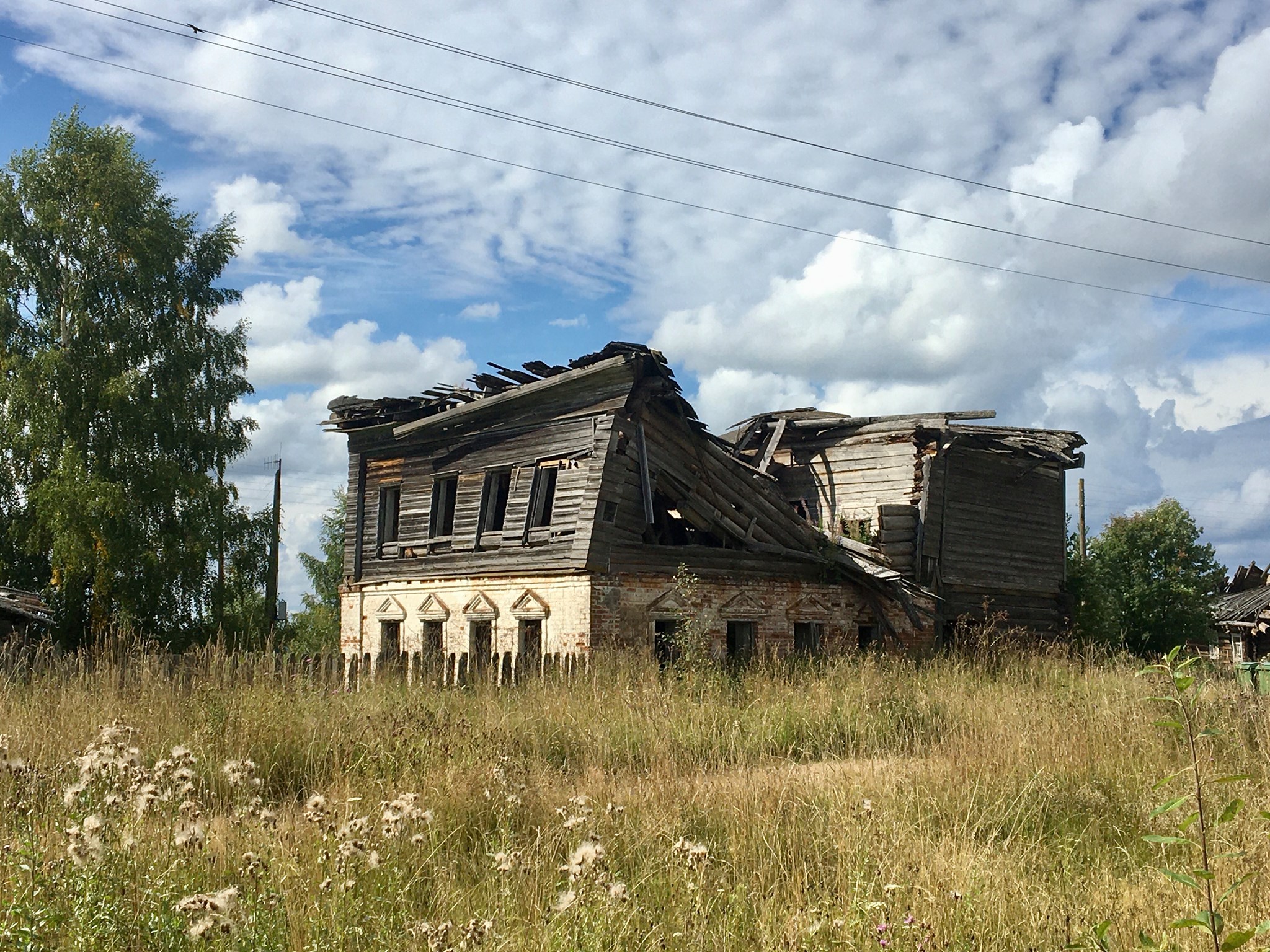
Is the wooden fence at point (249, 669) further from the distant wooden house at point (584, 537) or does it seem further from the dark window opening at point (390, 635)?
the dark window opening at point (390, 635)

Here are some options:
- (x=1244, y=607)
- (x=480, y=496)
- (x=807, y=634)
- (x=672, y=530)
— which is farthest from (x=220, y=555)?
(x=1244, y=607)

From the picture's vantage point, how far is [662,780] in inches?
261

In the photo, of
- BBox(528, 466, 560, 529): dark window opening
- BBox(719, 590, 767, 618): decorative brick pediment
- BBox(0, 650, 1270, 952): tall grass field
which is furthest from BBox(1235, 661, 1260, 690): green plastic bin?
BBox(528, 466, 560, 529): dark window opening

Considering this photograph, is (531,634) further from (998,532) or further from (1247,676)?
(998,532)

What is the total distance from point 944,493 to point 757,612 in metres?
6.70

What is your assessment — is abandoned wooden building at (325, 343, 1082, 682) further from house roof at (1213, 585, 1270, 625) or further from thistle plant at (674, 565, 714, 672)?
house roof at (1213, 585, 1270, 625)

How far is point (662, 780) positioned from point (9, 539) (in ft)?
85.4

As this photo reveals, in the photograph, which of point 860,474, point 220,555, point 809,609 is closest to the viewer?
point 809,609

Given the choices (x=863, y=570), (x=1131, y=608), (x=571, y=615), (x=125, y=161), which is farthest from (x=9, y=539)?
(x=1131, y=608)

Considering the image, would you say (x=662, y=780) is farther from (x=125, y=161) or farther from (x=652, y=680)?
(x=125, y=161)

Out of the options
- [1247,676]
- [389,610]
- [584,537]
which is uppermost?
[584,537]

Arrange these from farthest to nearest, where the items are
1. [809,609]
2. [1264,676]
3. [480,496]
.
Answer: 1. [809,609]
2. [480,496]
3. [1264,676]

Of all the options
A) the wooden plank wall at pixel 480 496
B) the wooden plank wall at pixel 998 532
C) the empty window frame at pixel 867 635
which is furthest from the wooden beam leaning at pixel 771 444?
the wooden plank wall at pixel 480 496

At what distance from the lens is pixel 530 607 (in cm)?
1938
